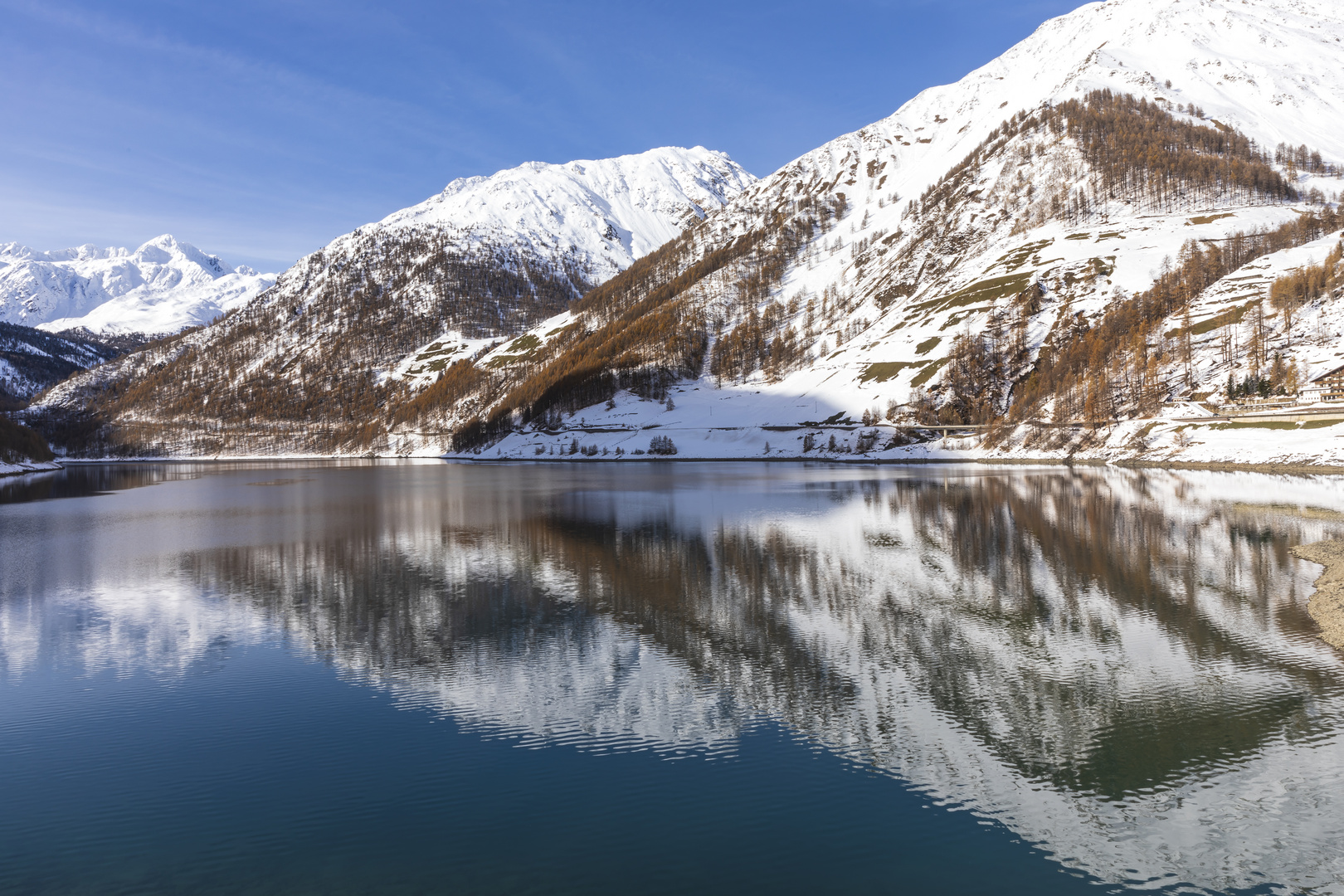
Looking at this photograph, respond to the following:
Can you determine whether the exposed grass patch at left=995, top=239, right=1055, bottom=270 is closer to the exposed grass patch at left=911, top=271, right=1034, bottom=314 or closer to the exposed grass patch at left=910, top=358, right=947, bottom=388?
the exposed grass patch at left=911, top=271, right=1034, bottom=314

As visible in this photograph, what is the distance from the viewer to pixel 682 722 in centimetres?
1622

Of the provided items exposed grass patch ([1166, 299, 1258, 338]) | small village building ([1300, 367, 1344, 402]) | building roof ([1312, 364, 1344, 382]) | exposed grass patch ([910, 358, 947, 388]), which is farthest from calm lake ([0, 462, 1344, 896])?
exposed grass patch ([910, 358, 947, 388])

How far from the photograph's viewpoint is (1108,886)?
396 inches

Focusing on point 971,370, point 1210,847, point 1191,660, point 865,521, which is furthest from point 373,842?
point 971,370

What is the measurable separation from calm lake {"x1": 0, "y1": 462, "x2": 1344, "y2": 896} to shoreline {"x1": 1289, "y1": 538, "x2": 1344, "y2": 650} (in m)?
0.51

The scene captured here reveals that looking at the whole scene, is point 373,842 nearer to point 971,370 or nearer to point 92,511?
point 92,511

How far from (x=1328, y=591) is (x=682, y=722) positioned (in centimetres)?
2346

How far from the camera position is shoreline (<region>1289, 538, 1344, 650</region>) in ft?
68.8

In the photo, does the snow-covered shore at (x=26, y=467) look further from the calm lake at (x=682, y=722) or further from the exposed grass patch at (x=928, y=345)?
the exposed grass patch at (x=928, y=345)

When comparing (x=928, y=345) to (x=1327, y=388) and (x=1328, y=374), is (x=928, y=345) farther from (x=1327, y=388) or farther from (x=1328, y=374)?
(x=1327, y=388)

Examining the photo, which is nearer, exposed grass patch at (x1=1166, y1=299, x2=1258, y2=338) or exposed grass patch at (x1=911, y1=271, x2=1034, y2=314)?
exposed grass patch at (x1=1166, y1=299, x2=1258, y2=338)

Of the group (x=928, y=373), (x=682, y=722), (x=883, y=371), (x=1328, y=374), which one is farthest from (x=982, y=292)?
(x=682, y=722)

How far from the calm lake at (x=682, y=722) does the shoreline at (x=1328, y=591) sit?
0.51m

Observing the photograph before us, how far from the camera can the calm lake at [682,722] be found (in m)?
10.8
